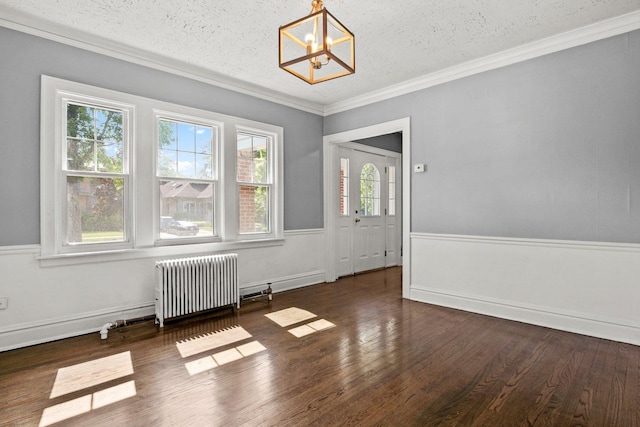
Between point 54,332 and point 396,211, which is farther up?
point 396,211

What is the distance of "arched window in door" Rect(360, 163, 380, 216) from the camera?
6492 mm

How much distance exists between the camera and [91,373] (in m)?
2.52

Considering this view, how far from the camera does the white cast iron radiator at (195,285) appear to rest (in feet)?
11.6

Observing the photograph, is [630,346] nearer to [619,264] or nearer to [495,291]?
[619,264]

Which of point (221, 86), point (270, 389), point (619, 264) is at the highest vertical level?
point (221, 86)

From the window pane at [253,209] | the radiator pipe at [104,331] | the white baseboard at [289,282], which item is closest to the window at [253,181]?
the window pane at [253,209]

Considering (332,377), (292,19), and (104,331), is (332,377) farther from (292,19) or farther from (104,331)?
(292,19)

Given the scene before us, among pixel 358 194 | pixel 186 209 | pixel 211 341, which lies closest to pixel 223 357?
pixel 211 341

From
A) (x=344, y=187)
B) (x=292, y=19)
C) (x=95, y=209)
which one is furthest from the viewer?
(x=344, y=187)

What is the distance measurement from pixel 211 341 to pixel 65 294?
1.48m

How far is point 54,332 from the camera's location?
10.3 ft

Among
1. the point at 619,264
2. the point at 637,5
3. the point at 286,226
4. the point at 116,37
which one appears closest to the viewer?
the point at 637,5

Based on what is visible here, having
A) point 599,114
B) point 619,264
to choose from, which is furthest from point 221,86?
point 619,264

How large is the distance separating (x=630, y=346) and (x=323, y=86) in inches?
170
